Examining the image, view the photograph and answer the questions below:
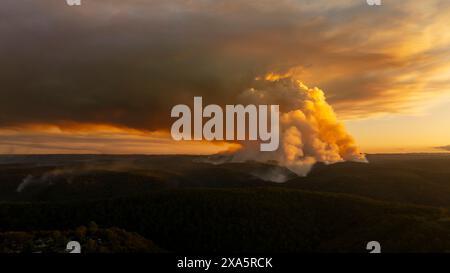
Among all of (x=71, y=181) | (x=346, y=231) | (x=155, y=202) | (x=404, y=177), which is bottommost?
(x=346, y=231)

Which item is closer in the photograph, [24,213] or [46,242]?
[46,242]

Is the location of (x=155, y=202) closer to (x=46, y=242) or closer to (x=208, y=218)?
(x=208, y=218)

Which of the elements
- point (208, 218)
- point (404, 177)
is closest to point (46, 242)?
point (208, 218)

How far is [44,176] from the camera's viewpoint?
185 metres

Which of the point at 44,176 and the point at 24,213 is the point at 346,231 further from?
the point at 44,176

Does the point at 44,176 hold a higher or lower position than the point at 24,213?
higher

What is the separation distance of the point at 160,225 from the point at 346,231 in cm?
1987

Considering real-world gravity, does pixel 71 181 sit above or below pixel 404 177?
above
